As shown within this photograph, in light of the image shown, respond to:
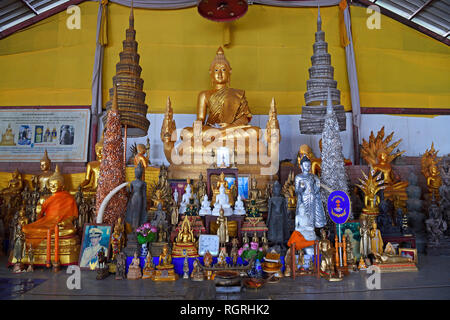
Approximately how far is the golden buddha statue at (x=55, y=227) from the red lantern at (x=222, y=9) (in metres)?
4.67

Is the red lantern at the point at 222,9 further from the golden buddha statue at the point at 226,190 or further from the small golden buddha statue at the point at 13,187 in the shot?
the small golden buddha statue at the point at 13,187

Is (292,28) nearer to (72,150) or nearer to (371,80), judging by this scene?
(371,80)

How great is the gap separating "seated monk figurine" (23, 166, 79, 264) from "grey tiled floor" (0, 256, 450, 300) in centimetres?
56

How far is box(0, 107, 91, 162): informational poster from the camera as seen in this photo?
26.4ft

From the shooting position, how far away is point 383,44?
350 inches

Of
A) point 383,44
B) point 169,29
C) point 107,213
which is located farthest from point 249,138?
point 383,44

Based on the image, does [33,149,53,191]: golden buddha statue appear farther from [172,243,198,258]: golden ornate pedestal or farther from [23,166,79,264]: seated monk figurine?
[172,243,198,258]: golden ornate pedestal

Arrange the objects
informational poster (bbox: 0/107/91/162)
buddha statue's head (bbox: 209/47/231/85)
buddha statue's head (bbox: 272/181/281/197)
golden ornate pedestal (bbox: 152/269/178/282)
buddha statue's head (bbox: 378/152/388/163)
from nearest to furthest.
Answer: golden ornate pedestal (bbox: 152/269/178/282), buddha statue's head (bbox: 272/181/281/197), buddha statue's head (bbox: 378/152/388/163), buddha statue's head (bbox: 209/47/231/85), informational poster (bbox: 0/107/91/162)

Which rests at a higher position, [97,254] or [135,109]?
[135,109]

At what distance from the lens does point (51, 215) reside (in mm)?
5070

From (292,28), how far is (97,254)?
708 centimetres

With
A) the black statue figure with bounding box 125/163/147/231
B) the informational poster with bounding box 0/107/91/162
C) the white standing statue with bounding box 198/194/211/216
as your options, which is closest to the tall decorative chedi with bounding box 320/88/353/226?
the white standing statue with bounding box 198/194/211/216

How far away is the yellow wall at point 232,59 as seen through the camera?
8.49 meters
